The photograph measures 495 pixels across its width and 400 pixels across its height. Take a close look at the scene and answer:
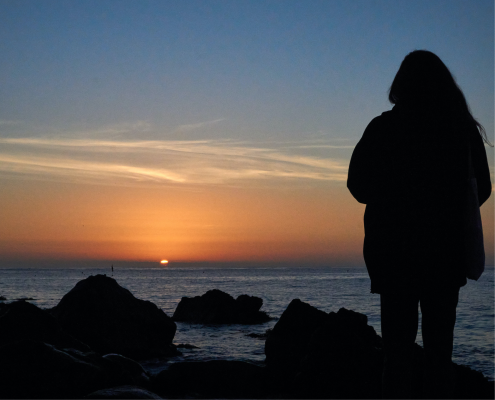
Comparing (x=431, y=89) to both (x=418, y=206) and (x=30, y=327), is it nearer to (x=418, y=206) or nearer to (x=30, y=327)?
(x=418, y=206)

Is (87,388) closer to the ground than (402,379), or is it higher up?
closer to the ground

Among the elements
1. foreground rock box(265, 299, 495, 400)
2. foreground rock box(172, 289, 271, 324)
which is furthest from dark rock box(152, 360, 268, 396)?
foreground rock box(172, 289, 271, 324)

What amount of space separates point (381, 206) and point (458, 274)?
52 centimetres

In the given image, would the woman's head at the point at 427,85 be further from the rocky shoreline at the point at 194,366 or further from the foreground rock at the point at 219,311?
the foreground rock at the point at 219,311

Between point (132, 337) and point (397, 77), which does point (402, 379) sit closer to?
point (397, 77)

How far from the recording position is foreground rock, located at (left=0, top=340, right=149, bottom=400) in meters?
5.71

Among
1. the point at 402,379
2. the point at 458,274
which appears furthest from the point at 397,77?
the point at 402,379

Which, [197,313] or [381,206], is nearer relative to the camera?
[381,206]

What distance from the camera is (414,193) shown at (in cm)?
258

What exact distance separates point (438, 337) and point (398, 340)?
0.22 metres

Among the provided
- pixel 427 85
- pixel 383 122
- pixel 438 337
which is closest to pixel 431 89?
pixel 427 85

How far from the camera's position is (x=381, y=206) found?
8.59 feet

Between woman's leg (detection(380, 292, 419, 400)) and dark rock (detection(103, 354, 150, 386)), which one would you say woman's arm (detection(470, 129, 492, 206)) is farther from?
dark rock (detection(103, 354, 150, 386))

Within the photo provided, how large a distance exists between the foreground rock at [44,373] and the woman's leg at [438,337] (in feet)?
15.3
